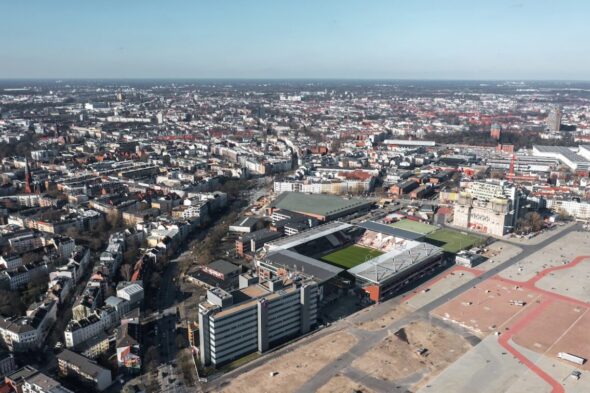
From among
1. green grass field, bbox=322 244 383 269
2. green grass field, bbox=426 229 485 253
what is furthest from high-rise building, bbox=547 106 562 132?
green grass field, bbox=322 244 383 269

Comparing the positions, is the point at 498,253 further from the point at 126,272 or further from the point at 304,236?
the point at 126,272

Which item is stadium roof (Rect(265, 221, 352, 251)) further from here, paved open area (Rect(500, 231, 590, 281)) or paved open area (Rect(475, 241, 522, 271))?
paved open area (Rect(500, 231, 590, 281))

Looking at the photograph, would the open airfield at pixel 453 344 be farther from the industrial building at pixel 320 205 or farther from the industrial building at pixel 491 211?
the industrial building at pixel 320 205

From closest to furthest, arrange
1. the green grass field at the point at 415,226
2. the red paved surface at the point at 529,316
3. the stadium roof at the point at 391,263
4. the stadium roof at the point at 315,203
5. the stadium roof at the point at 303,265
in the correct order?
the red paved surface at the point at 529,316 < the stadium roof at the point at 303,265 < the stadium roof at the point at 391,263 < the green grass field at the point at 415,226 < the stadium roof at the point at 315,203

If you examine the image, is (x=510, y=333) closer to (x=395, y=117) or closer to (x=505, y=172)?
(x=505, y=172)

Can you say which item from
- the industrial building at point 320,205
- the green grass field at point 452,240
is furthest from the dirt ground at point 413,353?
the industrial building at point 320,205

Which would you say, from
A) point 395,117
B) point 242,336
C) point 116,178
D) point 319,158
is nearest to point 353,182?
point 319,158
